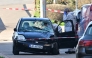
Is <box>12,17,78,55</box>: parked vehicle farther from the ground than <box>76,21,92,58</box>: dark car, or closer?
closer

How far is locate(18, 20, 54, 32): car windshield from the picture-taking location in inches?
787

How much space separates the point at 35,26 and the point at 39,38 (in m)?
1.14

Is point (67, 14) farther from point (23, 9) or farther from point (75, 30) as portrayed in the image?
point (23, 9)

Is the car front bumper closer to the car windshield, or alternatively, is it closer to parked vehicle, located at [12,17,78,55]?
parked vehicle, located at [12,17,78,55]

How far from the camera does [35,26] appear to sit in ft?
66.0

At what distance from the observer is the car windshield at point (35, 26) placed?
65.6 ft

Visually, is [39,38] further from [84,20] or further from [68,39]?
[84,20]

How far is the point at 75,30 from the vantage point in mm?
21531

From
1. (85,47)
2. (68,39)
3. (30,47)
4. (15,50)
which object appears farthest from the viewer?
(68,39)

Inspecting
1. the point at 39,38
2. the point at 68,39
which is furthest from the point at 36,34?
the point at 68,39

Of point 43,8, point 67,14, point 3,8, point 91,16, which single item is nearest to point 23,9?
point 3,8

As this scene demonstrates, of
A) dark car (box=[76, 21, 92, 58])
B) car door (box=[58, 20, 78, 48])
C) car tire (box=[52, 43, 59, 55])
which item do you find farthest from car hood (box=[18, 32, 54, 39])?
dark car (box=[76, 21, 92, 58])

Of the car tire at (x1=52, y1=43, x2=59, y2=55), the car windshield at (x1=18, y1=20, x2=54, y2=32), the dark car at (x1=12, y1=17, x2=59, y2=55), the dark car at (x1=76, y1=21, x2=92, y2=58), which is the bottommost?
the car tire at (x1=52, y1=43, x2=59, y2=55)

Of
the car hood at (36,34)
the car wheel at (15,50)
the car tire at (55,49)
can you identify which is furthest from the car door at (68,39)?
the car wheel at (15,50)
